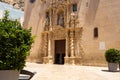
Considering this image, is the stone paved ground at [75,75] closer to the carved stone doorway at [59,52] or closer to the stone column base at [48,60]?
the stone column base at [48,60]

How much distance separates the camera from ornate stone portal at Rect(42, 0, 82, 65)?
22.0 metres

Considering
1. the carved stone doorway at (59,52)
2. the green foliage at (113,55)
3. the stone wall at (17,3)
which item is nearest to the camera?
the green foliage at (113,55)

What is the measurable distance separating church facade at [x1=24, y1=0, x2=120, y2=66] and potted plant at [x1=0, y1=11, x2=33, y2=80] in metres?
14.4

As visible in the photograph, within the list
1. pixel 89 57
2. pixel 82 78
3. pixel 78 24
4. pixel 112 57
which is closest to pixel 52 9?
pixel 78 24

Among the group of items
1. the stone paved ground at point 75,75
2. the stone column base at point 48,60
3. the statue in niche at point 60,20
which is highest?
the statue in niche at point 60,20

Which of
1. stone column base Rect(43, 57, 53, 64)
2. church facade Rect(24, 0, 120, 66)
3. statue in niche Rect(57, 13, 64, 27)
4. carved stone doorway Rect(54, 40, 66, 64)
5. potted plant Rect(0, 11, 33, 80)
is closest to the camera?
potted plant Rect(0, 11, 33, 80)

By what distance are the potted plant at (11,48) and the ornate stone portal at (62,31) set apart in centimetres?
1604

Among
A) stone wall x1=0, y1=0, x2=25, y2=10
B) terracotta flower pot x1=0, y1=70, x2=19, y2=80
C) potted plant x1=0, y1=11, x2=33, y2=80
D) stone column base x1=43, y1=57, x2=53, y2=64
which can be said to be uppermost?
stone wall x1=0, y1=0, x2=25, y2=10

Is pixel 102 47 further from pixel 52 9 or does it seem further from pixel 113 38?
pixel 52 9

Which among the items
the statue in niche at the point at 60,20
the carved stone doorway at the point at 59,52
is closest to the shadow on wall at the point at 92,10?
the statue in niche at the point at 60,20

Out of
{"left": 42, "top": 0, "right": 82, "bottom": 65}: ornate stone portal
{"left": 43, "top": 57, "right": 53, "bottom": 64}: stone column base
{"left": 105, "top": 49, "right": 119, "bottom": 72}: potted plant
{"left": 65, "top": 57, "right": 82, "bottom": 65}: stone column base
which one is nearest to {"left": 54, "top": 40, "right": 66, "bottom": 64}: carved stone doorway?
{"left": 42, "top": 0, "right": 82, "bottom": 65}: ornate stone portal

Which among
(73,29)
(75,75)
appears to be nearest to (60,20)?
(73,29)

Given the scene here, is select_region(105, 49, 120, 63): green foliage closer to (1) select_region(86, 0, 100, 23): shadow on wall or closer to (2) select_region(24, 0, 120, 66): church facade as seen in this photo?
(2) select_region(24, 0, 120, 66): church facade

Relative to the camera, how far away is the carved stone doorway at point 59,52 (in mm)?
23828
